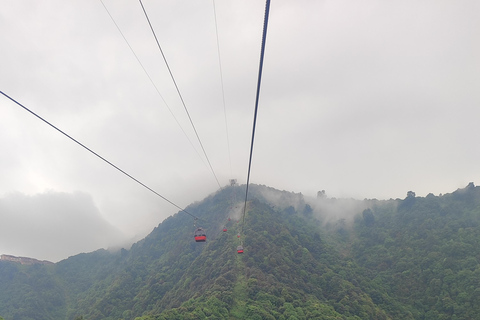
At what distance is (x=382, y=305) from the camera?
11394cm

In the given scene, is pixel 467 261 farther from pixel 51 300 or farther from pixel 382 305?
pixel 51 300

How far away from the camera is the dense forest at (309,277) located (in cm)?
9950

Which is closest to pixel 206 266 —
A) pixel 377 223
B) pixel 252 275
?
pixel 252 275

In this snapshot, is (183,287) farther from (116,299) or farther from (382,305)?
(382,305)

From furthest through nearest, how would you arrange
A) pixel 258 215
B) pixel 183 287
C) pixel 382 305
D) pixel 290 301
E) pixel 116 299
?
pixel 258 215
pixel 116 299
pixel 183 287
pixel 382 305
pixel 290 301

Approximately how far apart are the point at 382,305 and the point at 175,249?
120365 millimetres

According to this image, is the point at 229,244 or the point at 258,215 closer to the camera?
the point at 229,244

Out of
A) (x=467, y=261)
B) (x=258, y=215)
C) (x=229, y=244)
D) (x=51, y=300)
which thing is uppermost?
(x=258, y=215)

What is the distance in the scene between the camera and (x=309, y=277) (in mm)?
123500

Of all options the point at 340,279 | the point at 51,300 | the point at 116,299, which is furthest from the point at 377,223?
the point at 51,300

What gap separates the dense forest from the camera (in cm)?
9950

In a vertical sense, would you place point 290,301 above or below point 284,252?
below

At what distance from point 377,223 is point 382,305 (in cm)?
9201

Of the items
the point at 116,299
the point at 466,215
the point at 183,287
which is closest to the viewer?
the point at 183,287
